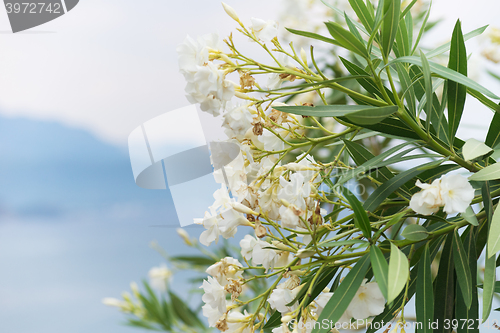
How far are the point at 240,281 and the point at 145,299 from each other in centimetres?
151

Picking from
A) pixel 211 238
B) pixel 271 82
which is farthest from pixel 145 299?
pixel 271 82

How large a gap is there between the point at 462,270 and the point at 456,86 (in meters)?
0.27

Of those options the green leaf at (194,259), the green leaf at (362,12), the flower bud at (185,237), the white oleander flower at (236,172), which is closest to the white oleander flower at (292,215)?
the white oleander flower at (236,172)

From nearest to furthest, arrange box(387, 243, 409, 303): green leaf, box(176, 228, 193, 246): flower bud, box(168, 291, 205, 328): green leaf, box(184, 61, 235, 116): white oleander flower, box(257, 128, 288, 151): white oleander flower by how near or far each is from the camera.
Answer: box(387, 243, 409, 303): green leaf, box(184, 61, 235, 116): white oleander flower, box(257, 128, 288, 151): white oleander flower, box(176, 228, 193, 246): flower bud, box(168, 291, 205, 328): green leaf

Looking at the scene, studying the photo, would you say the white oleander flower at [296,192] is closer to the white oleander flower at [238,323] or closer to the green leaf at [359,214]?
the green leaf at [359,214]

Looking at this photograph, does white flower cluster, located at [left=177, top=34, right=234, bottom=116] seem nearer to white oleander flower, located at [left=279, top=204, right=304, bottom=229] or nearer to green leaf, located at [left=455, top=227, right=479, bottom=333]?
white oleander flower, located at [left=279, top=204, right=304, bottom=229]

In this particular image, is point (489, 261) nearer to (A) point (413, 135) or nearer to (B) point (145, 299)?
(A) point (413, 135)

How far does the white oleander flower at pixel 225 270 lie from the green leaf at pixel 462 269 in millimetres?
305

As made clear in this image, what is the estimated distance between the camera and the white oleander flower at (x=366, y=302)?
20.3 inches

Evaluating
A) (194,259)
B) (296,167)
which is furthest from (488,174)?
(194,259)

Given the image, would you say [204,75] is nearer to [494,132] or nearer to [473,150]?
[473,150]

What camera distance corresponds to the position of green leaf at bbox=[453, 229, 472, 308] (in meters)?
0.56

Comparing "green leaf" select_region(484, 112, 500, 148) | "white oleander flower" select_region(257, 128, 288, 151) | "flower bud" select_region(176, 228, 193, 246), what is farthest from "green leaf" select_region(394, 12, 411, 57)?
"flower bud" select_region(176, 228, 193, 246)

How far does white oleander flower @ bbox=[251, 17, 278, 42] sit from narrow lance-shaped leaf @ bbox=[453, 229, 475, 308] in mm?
393
